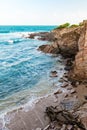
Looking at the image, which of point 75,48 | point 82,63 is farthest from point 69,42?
point 82,63

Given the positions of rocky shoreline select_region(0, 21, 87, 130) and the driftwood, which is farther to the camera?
rocky shoreline select_region(0, 21, 87, 130)

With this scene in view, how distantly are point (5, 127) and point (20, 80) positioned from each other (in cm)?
1018

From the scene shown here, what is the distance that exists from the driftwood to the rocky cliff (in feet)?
22.4

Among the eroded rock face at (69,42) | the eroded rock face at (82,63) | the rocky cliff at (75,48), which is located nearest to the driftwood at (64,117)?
the eroded rock face at (82,63)

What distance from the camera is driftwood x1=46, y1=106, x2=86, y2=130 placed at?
11430mm

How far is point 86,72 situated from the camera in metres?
19.4

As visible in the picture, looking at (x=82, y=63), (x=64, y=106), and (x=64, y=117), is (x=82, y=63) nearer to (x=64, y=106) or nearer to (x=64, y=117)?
(x=64, y=106)

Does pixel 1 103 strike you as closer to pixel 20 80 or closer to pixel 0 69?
pixel 20 80

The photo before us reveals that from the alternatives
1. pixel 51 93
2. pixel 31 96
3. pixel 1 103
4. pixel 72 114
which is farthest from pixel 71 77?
pixel 72 114

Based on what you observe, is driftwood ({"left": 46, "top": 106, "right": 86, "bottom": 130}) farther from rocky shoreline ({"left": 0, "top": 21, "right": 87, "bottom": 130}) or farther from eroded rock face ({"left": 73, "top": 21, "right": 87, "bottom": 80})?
eroded rock face ({"left": 73, "top": 21, "right": 87, "bottom": 80})

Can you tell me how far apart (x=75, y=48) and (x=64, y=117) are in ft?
66.2

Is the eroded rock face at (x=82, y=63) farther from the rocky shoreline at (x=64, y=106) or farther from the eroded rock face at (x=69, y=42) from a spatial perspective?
the eroded rock face at (x=69, y=42)

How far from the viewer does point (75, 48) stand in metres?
31.7

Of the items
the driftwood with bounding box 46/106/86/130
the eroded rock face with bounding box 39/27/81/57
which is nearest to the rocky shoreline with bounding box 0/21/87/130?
the driftwood with bounding box 46/106/86/130
